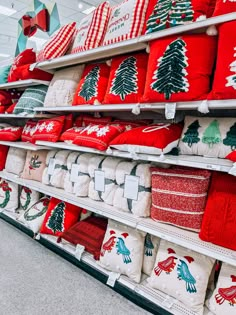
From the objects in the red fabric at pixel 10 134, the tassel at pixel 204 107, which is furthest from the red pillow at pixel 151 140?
the red fabric at pixel 10 134

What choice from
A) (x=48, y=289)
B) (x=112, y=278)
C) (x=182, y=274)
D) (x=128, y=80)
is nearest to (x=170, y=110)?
(x=128, y=80)

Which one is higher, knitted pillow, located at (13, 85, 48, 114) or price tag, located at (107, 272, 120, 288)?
knitted pillow, located at (13, 85, 48, 114)

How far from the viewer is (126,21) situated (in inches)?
65.7

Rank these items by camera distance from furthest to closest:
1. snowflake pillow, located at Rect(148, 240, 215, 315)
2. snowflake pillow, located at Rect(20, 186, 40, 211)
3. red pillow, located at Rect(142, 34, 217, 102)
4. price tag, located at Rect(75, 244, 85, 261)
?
snowflake pillow, located at Rect(20, 186, 40, 211)
price tag, located at Rect(75, 244, 85, 261)
snowflake pillow, located at Rect(148, 240, 215, 315)
red pillow, located at Rect(142, 34, 217, 102)

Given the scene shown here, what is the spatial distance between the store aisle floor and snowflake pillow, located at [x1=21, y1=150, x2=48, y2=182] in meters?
0.75

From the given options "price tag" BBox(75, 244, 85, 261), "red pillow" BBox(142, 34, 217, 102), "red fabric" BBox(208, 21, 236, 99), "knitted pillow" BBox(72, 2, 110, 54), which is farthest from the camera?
"price tag" BBox(75, 244, 85, 261)

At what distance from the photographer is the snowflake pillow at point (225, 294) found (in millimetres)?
1343

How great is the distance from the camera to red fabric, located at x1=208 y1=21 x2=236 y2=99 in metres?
1.16

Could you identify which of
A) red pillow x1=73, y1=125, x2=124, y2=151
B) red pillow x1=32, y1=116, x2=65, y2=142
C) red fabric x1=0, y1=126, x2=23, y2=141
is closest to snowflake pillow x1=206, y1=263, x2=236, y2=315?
red pillow x1=73, y1=125, x2=124, y2=151

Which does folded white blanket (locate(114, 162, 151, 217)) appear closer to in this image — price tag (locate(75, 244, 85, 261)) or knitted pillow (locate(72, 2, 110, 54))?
price tag (locate(75, 244, 85, 261))

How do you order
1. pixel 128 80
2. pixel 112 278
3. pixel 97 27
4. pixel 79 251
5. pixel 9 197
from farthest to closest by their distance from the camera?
pixel 9 197, pixel 79 251, pixel 97 27, pixel 112 278, pixel 128 80

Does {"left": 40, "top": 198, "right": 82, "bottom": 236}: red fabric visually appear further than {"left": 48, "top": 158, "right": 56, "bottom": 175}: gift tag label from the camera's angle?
No

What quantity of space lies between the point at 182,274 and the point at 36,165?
1803 mm

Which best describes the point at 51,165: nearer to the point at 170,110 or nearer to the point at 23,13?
the point at 170,110
